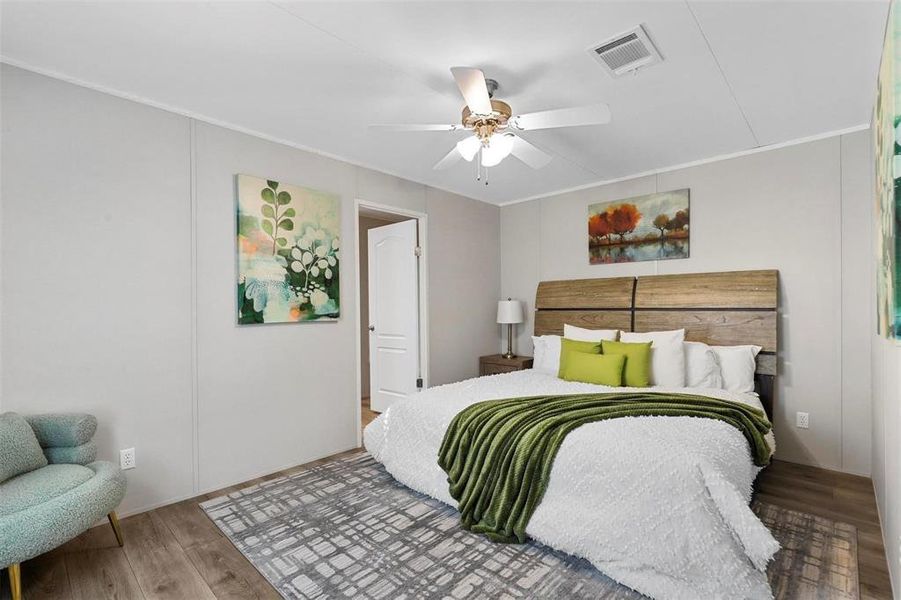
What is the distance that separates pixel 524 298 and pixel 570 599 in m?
3.52

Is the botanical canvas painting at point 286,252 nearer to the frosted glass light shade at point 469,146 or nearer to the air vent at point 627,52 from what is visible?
the frosted glass light shade at point 469,146

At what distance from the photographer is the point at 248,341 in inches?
127

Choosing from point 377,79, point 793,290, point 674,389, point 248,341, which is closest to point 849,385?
point 793,290

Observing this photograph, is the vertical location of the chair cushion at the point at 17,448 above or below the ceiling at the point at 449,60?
below

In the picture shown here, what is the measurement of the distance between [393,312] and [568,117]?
9.59ft

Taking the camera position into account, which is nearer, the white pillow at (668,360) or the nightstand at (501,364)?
the white pillow at (668,360)

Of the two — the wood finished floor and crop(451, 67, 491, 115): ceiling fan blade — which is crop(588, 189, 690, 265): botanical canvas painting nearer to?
the wood finished floor

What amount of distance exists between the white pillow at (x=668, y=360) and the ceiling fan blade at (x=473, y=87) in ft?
7.49

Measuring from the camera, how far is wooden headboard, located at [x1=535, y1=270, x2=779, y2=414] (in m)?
3.47

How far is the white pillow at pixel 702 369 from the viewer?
11.1ft

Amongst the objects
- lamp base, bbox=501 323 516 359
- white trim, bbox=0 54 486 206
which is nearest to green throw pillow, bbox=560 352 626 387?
lamp base, bbox=501 323 516 359

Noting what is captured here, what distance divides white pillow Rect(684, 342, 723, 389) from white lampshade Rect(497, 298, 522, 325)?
1823mm

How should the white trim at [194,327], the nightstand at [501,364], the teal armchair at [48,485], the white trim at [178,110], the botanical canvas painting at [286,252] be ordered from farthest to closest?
the nightstand at [501,364] < the botanical canvas painting at [286,252] < the white trim at [194,327] < the white trim at [178,110] < the teal armchair at [48,485]

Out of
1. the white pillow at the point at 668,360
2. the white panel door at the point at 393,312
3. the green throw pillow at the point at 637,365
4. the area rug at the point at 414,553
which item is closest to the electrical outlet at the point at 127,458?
the area rug at the point at 414,553
